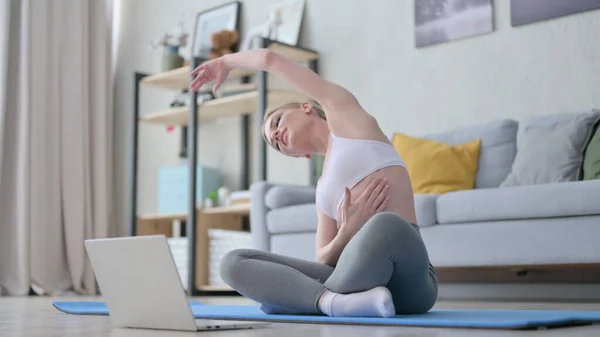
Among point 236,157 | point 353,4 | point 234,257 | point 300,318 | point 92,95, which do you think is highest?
point 353,4

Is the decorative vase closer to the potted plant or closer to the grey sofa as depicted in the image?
the potted plant

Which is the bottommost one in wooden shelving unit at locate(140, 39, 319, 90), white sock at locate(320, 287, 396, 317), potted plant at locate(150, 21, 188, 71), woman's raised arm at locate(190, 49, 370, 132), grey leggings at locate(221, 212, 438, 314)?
white sock at locate(320, 287, 396, 317)

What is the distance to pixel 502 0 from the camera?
12.6 ft

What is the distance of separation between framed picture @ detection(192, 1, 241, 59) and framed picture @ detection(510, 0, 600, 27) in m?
1.91

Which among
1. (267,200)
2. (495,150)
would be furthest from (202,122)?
(495,150)

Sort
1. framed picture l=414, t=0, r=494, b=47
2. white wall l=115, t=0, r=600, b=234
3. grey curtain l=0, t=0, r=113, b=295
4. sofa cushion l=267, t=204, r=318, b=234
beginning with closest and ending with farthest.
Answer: sofa cushion l=267, t=204, r=318, b=234 → white wall l=115, t=0, r=600, b=234 → framed picture l=414, t=0, r=494, b=47 → grey curtain l=0, t=0, r=113, b=295

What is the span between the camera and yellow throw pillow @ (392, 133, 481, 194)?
139 inches

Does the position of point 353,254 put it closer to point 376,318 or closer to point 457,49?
point 376,318

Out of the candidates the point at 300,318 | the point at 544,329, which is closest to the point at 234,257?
the point at 300,318

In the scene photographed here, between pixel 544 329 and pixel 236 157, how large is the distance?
3.66 m

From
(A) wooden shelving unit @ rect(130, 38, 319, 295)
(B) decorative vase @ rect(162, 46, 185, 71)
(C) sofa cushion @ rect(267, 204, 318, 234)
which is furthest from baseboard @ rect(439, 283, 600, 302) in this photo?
(B) decorative vase @ rect(162, 46, 185, 71)

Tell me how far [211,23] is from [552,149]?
8.86 feet

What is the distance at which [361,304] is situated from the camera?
5.29 feet

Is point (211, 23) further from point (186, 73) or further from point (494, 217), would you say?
point (494, 217)
